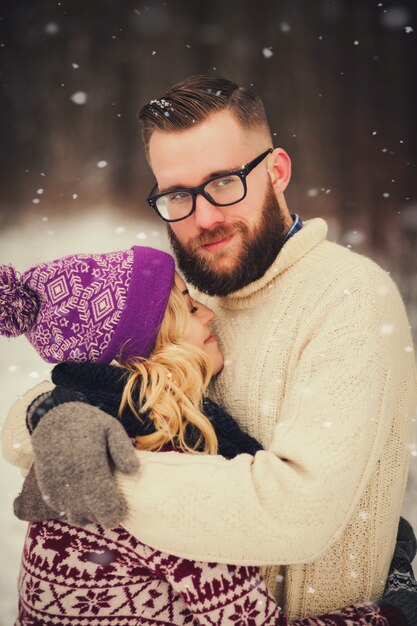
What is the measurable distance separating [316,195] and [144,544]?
6.44ft

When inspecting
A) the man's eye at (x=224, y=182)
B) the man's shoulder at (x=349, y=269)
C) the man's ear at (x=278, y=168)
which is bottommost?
the man's shoulder at (x=349, y=269)

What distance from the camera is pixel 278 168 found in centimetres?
168

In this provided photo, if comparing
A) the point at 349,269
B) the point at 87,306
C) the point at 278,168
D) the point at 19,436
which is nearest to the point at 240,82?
the point at 278,168

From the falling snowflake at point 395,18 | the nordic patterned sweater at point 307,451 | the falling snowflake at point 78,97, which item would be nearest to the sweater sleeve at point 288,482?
the nordic patterned sweater at point 307,451

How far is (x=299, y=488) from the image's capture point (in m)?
1.05

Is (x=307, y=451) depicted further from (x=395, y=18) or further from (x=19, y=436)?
(x=395, y=18)

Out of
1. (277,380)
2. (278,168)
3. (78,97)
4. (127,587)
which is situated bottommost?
(127,587)

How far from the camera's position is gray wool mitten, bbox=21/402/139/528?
3.44 feet

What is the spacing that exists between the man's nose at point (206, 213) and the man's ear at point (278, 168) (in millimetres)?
235

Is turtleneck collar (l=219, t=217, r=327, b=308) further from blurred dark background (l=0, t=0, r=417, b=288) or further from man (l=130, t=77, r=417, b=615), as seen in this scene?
blurred dark background (l=0, t=0, r=417, b=288)

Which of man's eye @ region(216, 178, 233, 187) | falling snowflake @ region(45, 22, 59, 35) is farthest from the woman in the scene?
falling snowflake @ region(45, 22, 59, 35)

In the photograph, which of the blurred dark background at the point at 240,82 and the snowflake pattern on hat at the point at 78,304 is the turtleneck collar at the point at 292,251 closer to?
the snowflake pattern on hat at the point at 78,304

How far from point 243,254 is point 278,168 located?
32cm

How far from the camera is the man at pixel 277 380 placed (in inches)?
42.2
